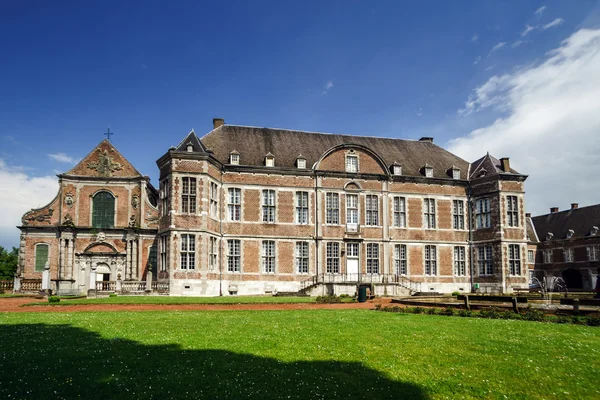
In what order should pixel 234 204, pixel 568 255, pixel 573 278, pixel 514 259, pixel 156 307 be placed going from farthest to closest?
1. pixel 568 255
2. pixel 573 278
3. pixel 514 259
4. pixel 234 204
5. pixel 156 307

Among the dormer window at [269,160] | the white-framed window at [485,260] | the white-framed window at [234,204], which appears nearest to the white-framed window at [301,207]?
the dormer window at [269,160]

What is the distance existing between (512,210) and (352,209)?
1286 cm

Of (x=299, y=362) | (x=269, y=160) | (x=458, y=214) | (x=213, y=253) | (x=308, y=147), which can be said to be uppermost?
(x=308, y=147)

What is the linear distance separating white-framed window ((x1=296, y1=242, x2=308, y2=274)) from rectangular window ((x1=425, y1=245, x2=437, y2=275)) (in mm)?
10228

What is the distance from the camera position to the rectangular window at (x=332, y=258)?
120 ft

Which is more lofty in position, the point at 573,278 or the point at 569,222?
the point at 569,222

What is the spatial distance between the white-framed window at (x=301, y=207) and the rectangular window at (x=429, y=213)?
10.1 metres

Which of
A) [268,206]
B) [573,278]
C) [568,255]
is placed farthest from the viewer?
[568,255]

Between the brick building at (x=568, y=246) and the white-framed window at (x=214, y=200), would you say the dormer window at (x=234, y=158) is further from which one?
the brick building at (x=568, y=246)

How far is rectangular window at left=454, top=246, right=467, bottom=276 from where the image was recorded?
1556 inches

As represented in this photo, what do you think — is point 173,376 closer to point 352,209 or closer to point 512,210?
point 352,209

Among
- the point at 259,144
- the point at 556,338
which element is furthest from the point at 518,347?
the point at 259,144

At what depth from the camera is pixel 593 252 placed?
2094 inches

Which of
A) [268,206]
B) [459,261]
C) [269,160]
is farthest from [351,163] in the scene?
[459,261]
